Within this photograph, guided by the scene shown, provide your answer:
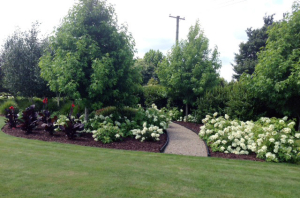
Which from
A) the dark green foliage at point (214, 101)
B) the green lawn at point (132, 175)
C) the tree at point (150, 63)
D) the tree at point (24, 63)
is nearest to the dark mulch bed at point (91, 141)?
the green lawn at point (132, 175)

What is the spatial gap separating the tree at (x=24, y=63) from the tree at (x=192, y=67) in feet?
25.5

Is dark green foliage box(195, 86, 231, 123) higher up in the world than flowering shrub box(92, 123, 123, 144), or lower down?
higher up

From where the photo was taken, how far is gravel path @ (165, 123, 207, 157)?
8.12 meters

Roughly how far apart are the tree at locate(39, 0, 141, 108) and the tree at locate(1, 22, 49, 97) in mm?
6266

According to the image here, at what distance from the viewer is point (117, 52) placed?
10.1 meters

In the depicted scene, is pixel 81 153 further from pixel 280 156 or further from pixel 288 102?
pixel 288 102

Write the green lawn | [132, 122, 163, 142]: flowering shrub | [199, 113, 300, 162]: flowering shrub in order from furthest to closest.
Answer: [132, 122, 163, 142]: flowering shrub
[199, 113, 300, 162]: flowering shrub
the green lawn

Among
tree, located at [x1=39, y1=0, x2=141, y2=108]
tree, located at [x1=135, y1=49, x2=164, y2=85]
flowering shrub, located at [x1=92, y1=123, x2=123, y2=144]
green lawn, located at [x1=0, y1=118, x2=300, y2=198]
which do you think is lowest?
green lawn, located at [x1=0, y1=118, x2=300, y2=198]

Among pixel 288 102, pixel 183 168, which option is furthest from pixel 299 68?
pixel 183 168

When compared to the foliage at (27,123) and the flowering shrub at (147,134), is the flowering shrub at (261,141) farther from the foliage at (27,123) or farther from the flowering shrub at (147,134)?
the foliage at (27,123)

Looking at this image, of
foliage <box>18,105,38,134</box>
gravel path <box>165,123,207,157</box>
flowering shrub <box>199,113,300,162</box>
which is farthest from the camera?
foliage <box>18,105,38,134</box>

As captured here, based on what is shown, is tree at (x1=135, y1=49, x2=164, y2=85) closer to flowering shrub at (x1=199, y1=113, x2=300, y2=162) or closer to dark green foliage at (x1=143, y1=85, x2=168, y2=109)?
dark green foliage at (x1=143, y1=85, x2=168, y2=109)

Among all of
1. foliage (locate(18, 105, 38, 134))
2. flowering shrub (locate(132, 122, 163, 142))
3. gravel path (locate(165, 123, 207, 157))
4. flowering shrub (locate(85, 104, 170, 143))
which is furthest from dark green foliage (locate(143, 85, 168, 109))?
foliage (locate(18, 105, 38, 134))

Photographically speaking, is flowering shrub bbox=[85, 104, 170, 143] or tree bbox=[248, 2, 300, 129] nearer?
flowering shrub bbox=[85, 104, 170, 143]
